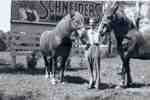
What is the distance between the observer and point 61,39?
372 inches

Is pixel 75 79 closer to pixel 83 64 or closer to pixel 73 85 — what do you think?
pixel 73 85

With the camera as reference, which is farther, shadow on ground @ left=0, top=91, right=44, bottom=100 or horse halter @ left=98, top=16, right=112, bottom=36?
horse halter @ left=98, top=16, right=112, bottom=36

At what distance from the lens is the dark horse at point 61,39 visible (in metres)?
8.98

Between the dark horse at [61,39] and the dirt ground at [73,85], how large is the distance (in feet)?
2.32

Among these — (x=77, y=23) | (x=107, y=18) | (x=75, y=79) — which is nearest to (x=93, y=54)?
(x=77, y=23)

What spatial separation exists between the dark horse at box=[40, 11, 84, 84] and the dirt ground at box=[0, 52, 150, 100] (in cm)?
71

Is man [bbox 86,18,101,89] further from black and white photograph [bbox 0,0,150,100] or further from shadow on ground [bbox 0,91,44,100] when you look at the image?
shadow on ground [bbox 0,91,44,100]

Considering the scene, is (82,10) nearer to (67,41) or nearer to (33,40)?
(33,40)

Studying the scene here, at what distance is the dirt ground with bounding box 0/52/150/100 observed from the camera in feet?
26.3

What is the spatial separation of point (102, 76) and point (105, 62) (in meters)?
3.00

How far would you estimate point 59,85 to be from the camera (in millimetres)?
9711

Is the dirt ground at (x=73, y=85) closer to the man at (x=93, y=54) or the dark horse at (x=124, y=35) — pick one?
the man at (x=93, y=54)

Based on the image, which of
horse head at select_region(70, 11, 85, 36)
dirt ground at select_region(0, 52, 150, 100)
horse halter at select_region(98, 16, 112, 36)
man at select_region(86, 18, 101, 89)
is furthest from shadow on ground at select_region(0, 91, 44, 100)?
horse halter at select_region(98, 16, 112, 36)

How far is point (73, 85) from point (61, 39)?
4.56ft
